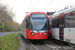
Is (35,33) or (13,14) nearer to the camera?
(35,33)

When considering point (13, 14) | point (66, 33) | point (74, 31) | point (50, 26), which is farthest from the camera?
point (13, 14)

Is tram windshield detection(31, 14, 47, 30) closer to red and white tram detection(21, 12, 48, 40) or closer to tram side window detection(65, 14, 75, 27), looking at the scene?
red and white tram detection(21, 12, 48, 40)

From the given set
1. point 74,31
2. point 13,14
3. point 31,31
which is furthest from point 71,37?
point 13,14

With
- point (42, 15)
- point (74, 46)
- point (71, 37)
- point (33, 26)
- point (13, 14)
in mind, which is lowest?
point (74, 46)

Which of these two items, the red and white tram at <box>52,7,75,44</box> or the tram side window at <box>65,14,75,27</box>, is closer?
the red and white tram at <box>52,7,75,44</box>

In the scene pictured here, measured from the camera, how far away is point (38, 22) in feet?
44.8

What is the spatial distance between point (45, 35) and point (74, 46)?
3.72m

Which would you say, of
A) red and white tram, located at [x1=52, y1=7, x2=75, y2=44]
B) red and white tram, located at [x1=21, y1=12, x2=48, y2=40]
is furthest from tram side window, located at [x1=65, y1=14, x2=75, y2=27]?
red and white tram, located at [x1=21, y1=12, x2=48, y2=40]

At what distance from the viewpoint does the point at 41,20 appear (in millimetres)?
13789

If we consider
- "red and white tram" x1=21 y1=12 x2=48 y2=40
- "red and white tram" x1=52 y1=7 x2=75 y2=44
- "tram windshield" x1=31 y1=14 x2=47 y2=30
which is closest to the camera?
"red and white tram" x1=52 y1=7 x2=75 y2=44

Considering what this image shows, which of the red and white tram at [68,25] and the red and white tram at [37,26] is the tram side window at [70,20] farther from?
the red and white tram at [37,26]

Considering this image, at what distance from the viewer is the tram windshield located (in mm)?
13504

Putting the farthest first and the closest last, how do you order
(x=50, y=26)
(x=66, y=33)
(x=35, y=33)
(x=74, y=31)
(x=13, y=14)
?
(x=13, y=14) < (x=50, y=26) < (x=35, y=33) < (x=66, y=33) < (x=74, y=31)

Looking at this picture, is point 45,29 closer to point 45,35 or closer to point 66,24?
point 45,35
